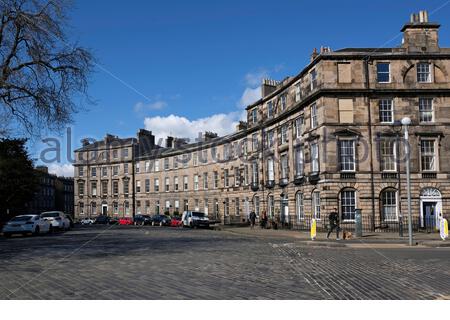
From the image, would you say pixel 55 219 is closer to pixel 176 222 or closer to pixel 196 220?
pixel 196 220

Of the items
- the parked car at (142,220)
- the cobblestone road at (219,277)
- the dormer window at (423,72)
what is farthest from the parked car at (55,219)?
the dormer window at (423,72)

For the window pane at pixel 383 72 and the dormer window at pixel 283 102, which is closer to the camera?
the window pane at pixel 383 72

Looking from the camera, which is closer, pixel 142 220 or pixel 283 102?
pixel 283 102

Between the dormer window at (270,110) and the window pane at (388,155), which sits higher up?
the dormer window at (270,110)

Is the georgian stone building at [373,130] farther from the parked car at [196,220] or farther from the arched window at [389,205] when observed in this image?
the parked car at [196,220]

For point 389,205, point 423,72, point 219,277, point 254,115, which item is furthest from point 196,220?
point 219,277

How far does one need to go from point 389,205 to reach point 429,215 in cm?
314

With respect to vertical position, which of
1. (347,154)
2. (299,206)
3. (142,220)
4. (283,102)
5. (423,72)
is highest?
(423,72)

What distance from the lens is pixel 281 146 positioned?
149 ft

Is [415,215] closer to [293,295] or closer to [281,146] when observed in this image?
[281,146]

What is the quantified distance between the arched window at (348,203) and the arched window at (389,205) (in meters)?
2.16

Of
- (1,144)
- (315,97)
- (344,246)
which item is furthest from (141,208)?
(344,246)

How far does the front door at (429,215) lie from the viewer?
34.8m

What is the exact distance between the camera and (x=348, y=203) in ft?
116
